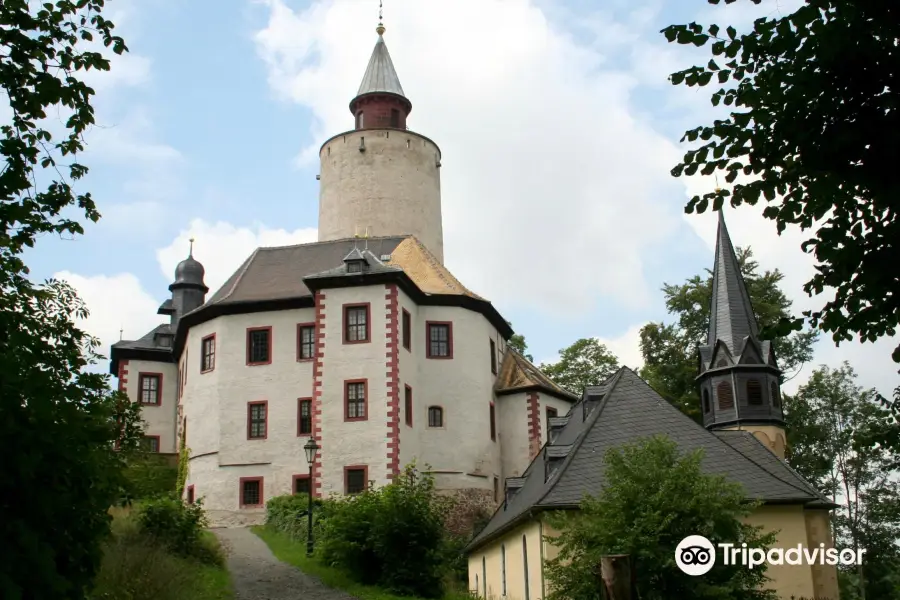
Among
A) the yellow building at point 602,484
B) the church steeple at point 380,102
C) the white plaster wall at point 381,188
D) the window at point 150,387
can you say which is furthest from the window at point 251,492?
the church steeple at point 380,102

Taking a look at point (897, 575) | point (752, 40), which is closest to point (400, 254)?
point (897, 575)

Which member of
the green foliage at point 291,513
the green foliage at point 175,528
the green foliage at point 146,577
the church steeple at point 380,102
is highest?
the church steeple at point 380,102

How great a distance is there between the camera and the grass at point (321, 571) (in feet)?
78.6

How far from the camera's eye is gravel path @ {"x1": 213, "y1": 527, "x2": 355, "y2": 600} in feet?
74.5

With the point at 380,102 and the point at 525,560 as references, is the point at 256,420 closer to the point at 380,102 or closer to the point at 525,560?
the point at 525,560

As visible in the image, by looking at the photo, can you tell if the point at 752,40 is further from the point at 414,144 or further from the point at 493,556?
the point at 414,144

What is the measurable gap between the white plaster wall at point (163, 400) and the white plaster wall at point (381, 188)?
913 centimetres

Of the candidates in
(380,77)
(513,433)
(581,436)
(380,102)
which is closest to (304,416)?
(513,433)

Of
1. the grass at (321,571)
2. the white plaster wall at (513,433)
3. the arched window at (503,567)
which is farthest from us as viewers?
the white plaster wall at (513,433)

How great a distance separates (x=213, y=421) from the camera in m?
39.9

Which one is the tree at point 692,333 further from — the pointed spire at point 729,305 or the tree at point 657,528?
the tree at point 657,528

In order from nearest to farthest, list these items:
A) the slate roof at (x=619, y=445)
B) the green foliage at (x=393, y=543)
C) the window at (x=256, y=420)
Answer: the slate roof at (x=619, y=445)
the green foliage at (x=393, y=543)
the window at (x=256, y=420)

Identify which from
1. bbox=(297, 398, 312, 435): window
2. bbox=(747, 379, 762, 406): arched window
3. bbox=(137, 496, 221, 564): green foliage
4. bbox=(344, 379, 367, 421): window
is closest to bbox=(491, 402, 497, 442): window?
bbox=(344, 379, 367, 421): window

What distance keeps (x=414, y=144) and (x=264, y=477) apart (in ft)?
58.9
